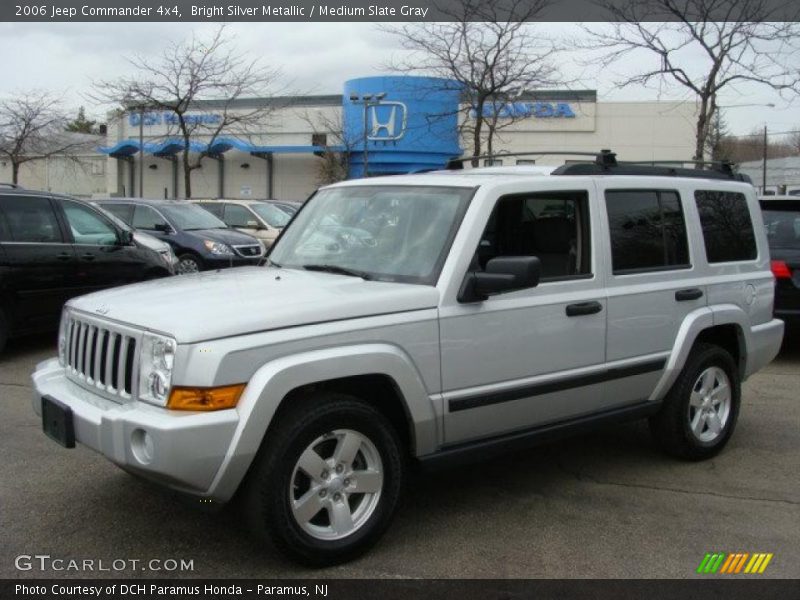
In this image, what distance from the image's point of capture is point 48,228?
830 cm

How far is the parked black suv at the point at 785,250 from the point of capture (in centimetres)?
795

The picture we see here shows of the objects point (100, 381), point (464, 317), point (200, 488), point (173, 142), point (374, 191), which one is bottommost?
point (200, 488)

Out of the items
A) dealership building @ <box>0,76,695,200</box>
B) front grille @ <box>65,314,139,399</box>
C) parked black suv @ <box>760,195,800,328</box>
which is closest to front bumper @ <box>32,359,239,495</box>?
front grille @ <box>65,314,139,399</box>

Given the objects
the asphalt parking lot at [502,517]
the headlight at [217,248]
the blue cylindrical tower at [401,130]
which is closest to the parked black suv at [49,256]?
the asphalt parking lot at [502,517]

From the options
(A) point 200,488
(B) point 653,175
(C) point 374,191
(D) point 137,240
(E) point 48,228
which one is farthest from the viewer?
(D) point 137,240

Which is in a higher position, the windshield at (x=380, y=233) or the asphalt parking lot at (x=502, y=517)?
the windshield at (x=380, y=233)

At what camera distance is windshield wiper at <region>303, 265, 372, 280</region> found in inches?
161

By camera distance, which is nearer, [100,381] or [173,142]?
[100,381]

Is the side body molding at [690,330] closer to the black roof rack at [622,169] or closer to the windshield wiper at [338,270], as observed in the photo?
the black roof rack at [622,169]

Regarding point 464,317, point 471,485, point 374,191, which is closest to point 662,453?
point 471,485

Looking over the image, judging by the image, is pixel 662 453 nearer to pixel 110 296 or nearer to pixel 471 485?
pixel 471 485

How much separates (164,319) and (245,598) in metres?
1.21

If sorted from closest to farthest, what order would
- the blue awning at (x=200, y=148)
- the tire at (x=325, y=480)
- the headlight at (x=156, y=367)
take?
the headlight at (x=156, y=367), the tire at (x=325, y=480), the blue awning at (x=200, y=148)

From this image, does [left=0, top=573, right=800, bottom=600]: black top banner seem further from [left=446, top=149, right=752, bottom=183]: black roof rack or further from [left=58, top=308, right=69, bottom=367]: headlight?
[left=446, top=149, right=752, bottom=183]: black roof rack
